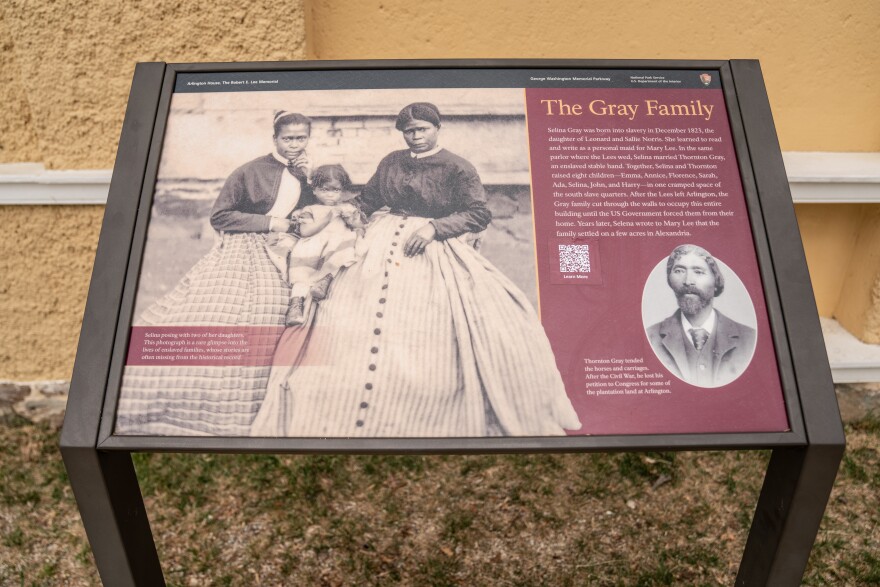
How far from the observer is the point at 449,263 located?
61.4 inches

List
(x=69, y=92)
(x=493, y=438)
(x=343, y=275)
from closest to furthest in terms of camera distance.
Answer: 1. (x=493, y=438)
2. (x=343, y=275)
3. (x=69, y=92)

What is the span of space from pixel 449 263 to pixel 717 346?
0.61 m

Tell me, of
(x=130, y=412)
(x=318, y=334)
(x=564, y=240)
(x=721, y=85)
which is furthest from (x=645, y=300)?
(x=130, y=412)

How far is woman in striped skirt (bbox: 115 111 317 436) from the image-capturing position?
1.46 meters

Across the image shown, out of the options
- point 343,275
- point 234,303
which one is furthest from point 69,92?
point 343,275

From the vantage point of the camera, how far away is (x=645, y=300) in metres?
1.54

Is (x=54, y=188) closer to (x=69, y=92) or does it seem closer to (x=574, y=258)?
(x=69, y=92)

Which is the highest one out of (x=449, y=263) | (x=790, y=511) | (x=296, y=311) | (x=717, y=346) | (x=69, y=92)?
(x=69, y=92)

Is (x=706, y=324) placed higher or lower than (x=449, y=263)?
lower

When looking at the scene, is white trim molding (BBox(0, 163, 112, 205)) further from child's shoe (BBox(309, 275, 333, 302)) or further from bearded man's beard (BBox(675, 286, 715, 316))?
bearded man's beard (BBox(675, 286, 715, 316))

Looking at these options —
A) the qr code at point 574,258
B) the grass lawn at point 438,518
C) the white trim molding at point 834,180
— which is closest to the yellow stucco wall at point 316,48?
the white trim molding at point 834,180

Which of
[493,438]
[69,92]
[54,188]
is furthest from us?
[54,188]

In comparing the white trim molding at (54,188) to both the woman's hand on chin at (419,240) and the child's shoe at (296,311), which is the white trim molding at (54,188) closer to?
the child's shoe at (296,311)

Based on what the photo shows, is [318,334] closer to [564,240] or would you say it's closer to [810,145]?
[564,240]
